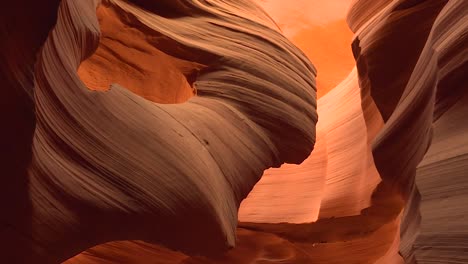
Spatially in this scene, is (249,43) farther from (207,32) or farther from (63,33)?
(63,33)

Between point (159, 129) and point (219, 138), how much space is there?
0.22 metres

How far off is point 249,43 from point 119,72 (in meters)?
0.46

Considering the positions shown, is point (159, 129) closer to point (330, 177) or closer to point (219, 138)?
point (219, 138)

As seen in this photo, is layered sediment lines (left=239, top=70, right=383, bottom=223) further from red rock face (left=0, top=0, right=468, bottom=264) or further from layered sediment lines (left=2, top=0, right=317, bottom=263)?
layered sediment lines (left=2, top=0, right=317, bottom=263)

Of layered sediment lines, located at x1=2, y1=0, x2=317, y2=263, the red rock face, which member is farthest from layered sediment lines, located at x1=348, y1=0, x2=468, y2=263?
layered sediment lines, located at x1=2, y1=0, x2=317, y2=263

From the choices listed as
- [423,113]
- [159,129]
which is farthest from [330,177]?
[159,129]

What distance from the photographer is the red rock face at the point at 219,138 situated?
127cm

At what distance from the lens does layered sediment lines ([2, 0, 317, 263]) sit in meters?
1.30

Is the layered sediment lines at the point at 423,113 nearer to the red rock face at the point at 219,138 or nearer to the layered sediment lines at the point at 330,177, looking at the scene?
the red rock face at the point at 219,138

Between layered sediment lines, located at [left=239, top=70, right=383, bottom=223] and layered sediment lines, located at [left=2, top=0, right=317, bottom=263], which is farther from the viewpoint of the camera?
layered sediment lines, located at [left=239, top=70, right=383, bottom=223]

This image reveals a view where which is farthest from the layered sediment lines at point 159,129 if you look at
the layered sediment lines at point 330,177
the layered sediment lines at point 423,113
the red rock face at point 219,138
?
the layered sediment lines at point 330,177

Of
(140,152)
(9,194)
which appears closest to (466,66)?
(140,152)

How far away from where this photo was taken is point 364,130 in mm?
A: 2412

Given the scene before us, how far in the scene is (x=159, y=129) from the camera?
5.01 feet
